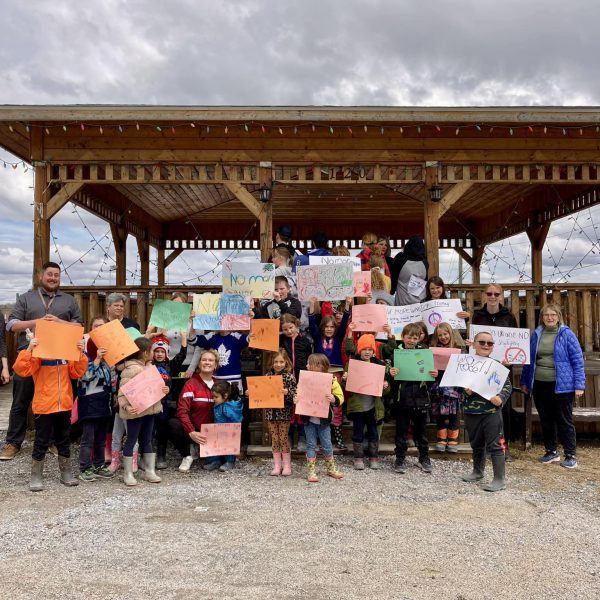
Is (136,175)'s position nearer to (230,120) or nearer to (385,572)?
(230,120)

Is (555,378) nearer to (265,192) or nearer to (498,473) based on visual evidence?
(498,473)

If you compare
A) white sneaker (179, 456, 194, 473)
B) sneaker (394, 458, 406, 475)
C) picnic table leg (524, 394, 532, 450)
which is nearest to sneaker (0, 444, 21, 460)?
white sneaker (179, 456, 194, 473)

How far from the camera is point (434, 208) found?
7.62 m

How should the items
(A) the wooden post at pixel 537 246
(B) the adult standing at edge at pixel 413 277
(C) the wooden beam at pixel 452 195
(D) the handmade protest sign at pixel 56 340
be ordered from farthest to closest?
1. (A) the wooden post at pixel 537 246
2. (C) the wooden beam at pixel 452 195
3. (B) the adult standing at edge at pixel 413 277
4. (D) the handmade protest sign at pixel 56 340

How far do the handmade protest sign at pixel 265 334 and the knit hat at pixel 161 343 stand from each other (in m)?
0.99

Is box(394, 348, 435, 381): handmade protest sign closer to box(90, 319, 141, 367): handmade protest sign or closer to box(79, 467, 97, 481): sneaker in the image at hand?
box(90, 319, 141, 367): handmade protest sign

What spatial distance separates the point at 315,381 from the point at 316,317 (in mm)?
1160

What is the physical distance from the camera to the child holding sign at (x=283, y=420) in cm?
561

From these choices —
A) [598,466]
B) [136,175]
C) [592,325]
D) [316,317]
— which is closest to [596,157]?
[592,325]

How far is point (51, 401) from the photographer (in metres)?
→ 5.05

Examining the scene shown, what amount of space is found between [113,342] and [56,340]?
1.74ft

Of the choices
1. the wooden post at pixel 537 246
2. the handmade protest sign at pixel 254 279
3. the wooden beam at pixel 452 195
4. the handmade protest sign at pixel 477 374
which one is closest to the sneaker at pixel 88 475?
the handmade protest sign at pixel 254 279

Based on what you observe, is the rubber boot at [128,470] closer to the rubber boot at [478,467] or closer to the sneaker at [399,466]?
the sneaker at [399,466]

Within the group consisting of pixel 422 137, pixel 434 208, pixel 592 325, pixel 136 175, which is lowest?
pixel 592 325
